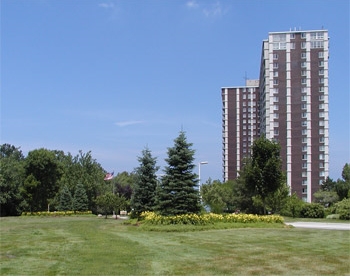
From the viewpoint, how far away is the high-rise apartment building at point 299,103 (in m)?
82.0

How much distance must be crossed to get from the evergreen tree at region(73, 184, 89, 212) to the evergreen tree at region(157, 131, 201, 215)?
1312 inches

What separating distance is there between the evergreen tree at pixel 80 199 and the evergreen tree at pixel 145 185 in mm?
27070

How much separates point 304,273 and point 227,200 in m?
59.2

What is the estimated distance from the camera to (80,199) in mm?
54656

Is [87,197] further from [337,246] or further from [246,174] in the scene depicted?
[337,246]

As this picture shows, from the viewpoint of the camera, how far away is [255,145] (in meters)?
26.8

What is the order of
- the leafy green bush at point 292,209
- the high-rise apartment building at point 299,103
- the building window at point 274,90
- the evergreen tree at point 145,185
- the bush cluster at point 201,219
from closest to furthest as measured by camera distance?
A: 1. the bush cluster at point 201,219
2. the evergreen tree at point 145,185
3. the leafy green bush at point 292,209
4. the high-rise apartment building at point 299,103
5. the building window at point 274,90

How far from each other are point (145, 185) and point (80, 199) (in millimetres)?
27962

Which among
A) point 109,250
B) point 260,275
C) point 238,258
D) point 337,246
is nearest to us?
point 260,275

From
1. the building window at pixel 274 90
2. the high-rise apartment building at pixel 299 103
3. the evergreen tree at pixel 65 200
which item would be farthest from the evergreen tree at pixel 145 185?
the building window at pixel 274 90

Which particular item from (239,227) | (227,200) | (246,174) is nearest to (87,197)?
(227,200)


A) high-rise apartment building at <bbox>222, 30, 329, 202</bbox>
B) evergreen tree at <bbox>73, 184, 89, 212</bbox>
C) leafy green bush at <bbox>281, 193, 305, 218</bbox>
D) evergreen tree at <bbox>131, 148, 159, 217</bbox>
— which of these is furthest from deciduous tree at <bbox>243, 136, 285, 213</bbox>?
high-rise apartment building at <bbox>222, 30, 329, 202</bbox>

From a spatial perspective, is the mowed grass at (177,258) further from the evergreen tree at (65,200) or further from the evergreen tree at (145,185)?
the evergreen tree at (65,200)

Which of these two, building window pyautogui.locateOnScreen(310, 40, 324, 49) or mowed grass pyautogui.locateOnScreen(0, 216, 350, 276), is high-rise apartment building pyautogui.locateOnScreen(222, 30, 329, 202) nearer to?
building window pyautogui.locateOnScreen(310, 40, 324, 49)
